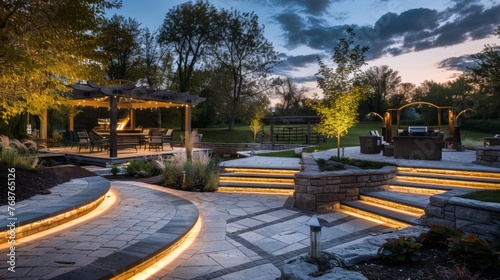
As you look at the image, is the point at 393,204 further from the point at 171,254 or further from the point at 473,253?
the point at 171,254

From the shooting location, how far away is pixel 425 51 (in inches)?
511

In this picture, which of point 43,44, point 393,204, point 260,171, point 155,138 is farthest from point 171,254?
point 155,138

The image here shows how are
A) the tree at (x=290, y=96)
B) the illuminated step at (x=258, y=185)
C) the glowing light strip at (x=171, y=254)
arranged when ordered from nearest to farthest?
the glowing light strip at (x=171, y=254) < the illuminated step at (x=258, y=185) < the tree at (x=290, y=96)

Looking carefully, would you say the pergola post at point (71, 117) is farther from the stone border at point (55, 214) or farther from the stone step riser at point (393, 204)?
the stone step riser at point (393, 204)

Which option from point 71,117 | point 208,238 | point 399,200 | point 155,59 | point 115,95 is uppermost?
point 155,59

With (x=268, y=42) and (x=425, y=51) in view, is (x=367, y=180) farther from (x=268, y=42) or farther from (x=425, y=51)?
(x=268, y=42)

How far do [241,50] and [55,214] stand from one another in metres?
24.0

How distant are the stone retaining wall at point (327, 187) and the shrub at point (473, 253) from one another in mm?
2742

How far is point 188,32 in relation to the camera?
25.3 meters

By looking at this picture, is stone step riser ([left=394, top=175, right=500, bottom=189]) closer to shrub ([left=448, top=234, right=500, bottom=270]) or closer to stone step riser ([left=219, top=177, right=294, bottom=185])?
stone step riser ([left=219, top=177, right=294, bottom=185])

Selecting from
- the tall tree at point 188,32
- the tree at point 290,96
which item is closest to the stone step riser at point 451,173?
the tall tree at point 188,32

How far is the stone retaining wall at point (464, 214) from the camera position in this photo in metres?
2.95

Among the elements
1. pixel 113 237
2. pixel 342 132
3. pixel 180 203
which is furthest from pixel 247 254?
pixel 342 132

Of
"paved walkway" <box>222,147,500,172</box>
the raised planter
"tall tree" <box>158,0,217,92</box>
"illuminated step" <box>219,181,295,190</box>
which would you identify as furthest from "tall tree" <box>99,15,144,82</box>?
the raised planter
